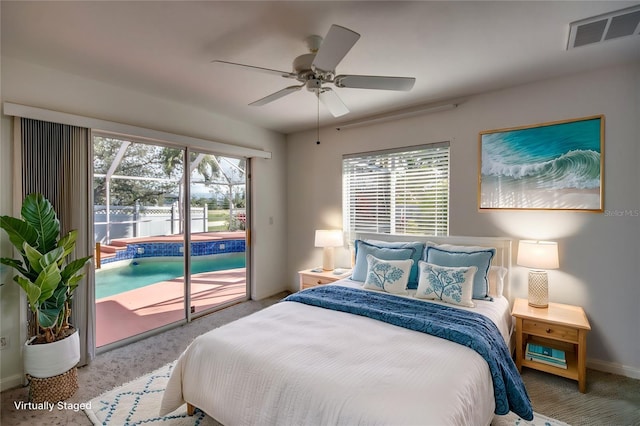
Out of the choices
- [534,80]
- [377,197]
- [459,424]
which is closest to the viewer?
[459,424]

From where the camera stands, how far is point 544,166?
9.18 ft

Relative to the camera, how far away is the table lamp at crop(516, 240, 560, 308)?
2.54m

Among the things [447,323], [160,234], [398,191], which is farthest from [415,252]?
[160,234]

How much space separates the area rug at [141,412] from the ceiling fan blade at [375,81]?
92.8 inches

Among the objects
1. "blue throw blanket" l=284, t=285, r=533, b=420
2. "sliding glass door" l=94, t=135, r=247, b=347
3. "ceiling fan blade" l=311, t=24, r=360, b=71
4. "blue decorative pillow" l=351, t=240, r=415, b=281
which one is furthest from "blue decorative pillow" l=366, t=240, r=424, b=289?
"sliding glass door" l=94, t=135, r=247, b=347

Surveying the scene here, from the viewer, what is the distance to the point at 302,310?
7.75 ft

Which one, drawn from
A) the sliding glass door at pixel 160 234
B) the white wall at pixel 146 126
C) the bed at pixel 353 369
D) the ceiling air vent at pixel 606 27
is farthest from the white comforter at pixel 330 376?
the ceiling air vent at pixel 606 27

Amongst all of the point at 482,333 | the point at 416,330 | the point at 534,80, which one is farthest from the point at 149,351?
the point at 534,80

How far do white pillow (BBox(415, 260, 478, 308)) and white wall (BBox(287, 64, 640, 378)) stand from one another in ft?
2.70

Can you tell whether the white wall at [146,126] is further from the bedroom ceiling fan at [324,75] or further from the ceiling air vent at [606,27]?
the ceiling air vent at [606,27]

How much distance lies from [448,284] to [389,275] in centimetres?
53

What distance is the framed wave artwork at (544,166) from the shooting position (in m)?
2.60

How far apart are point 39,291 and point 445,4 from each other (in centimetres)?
317

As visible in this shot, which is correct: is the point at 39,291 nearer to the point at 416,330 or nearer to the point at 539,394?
the point at 416,330
